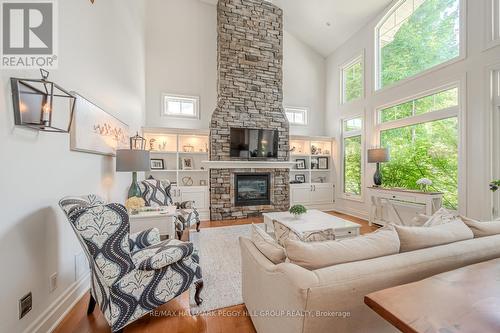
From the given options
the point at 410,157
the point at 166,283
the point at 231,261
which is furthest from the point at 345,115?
the point at 166,283

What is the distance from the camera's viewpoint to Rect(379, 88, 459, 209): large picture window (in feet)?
12.2

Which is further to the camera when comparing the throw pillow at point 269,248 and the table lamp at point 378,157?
the table lamp at point 378,157

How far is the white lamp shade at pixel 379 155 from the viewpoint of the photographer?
14.2 ft

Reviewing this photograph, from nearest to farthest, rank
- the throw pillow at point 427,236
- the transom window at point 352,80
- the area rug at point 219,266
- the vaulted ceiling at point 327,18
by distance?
the throw pillow at point 427,236 → the area rug at point 219,266 → the vaulted ceiling at point 327,18 → the transom window at point 352,80

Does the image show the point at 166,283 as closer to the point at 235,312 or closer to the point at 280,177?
the point at 235,312

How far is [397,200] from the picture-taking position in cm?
440

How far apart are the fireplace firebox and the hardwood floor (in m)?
3.42

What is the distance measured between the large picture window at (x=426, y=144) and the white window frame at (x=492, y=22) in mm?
744

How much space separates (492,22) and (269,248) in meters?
4.55

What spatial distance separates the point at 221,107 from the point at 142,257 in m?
4.12

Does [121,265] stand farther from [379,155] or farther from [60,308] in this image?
[379,155]

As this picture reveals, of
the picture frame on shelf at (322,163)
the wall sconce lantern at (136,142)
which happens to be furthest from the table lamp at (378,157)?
the wall sconce lantern at (136,142)

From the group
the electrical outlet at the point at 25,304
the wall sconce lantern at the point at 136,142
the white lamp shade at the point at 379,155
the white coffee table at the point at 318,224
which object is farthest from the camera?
the white lamp shade at the point at 379,155

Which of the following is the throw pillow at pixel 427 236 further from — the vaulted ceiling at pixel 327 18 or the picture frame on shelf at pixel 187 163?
the vaulted ceiling at pixel 327 18
